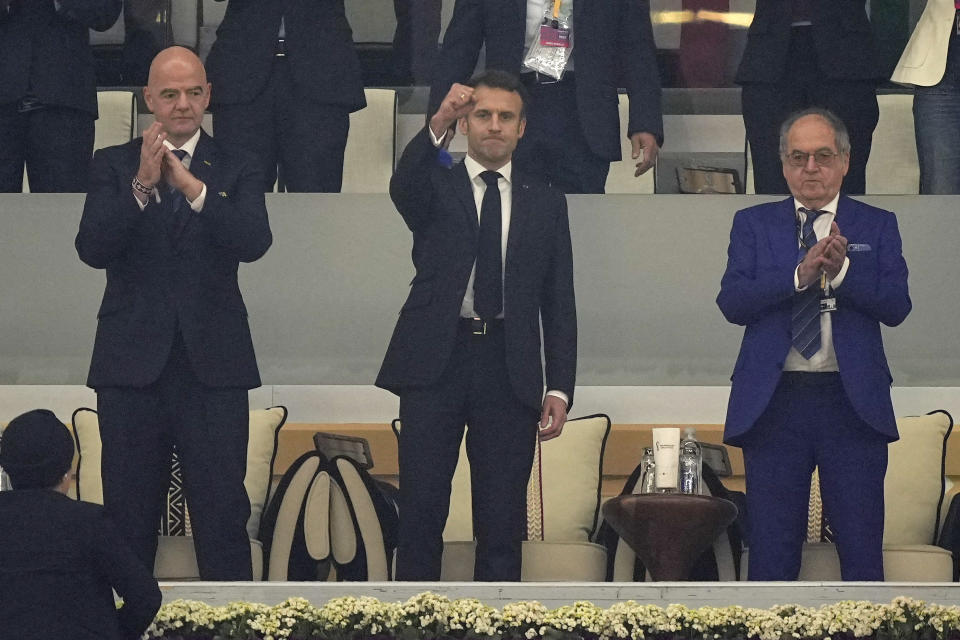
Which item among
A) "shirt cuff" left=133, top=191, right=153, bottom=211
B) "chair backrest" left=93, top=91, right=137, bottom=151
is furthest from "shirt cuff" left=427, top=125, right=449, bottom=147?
"chair backrest" left=93, top=91, right=137, bottom=151

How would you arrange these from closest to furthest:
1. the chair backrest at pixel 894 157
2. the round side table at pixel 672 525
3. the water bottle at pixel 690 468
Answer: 1. the round side table at pixel 672 525
2. the water bottle at pixel 690 468
3. the chair backrest at pixel 894 157

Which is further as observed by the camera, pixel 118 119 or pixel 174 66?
pixel 118 119

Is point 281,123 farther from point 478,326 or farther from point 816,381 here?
point 816,381

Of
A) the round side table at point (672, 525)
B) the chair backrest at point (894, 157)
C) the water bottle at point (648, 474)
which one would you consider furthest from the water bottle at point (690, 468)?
the chair backrest at point (894, 157)

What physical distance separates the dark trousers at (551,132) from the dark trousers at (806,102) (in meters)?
0.56

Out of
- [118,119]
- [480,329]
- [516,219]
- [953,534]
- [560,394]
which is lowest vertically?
[953,534]

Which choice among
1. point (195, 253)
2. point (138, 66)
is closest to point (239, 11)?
point (138, 66)

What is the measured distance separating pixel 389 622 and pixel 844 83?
251 centimetres

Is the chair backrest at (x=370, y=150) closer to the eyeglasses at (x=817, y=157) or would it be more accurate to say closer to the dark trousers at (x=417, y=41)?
the dark trousers at (x=417, y=41)

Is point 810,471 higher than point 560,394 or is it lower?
lower

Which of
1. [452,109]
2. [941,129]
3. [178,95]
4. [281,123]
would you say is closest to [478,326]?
[452,109]

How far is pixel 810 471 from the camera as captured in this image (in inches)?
156

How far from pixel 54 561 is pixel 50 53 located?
2491mm

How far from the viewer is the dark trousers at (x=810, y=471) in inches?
154
